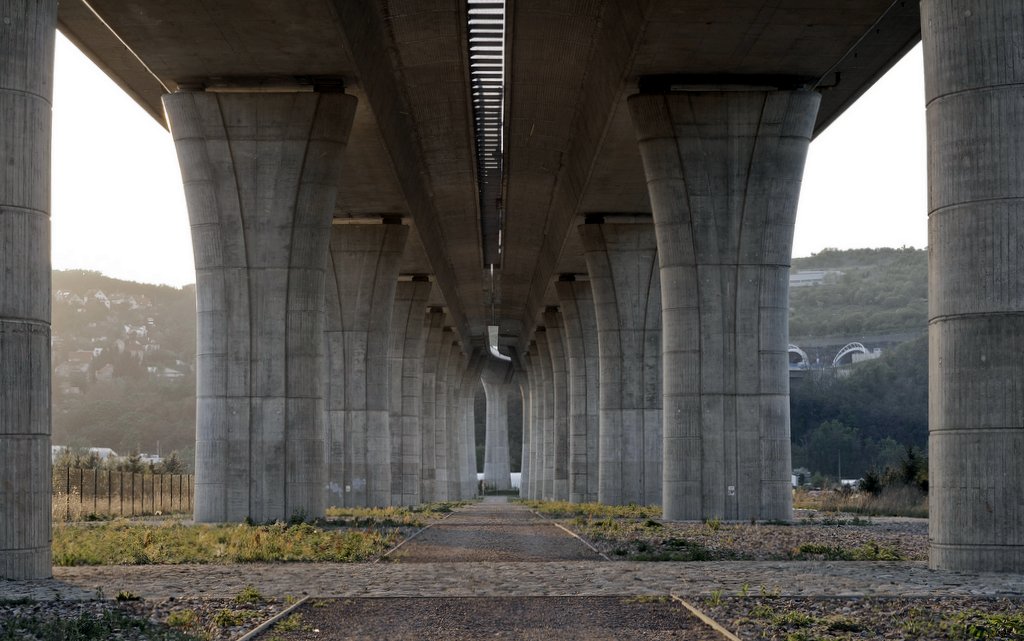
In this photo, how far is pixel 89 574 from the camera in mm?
18500

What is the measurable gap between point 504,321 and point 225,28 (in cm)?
6956

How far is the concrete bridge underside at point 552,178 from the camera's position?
1681cm

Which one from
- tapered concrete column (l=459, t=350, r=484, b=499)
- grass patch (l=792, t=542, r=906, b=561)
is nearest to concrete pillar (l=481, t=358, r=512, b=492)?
tapered concrete column (l=459, t=350, r=484, b=499)

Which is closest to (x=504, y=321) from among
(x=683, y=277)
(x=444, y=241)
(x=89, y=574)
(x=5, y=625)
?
(x=444, y=241)

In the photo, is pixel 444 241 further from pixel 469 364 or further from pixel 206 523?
pixel 469 364

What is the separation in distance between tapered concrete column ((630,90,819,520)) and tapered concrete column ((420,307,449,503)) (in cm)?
4528

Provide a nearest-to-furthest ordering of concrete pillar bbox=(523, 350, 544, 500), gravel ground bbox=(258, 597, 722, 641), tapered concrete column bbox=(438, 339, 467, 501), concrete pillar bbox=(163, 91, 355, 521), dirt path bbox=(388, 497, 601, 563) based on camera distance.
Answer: gravel ground bbox=(258, 597, 722, 641)
dirt path bbox=(388, 497, 601, 563)
concrete pillar bbox=(163, 91, 355, 521)
concrete pillar bbox=(523, 350, 544, 500)
tapered concrete column bbox=(438, 339, 467, 501)

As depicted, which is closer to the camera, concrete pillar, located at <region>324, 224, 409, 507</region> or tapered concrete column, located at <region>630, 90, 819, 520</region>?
tapered concrete column, located at <region>630, 90, 819, 520</region>

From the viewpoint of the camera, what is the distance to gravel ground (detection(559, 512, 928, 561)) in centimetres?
2117

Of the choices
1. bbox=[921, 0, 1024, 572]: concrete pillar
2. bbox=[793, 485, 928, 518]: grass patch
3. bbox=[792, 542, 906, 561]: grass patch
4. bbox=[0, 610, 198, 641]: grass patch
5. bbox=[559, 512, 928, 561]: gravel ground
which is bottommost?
bbox=[793, 485, 928, 518]: grass patch

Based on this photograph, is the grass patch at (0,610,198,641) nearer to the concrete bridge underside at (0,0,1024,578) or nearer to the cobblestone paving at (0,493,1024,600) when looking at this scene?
the cobblestone paving at (0,493,1024,600)

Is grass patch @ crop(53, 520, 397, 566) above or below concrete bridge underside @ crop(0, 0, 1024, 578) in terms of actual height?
below

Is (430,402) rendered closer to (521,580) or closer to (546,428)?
(546,428)

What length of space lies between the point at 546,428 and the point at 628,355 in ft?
126
